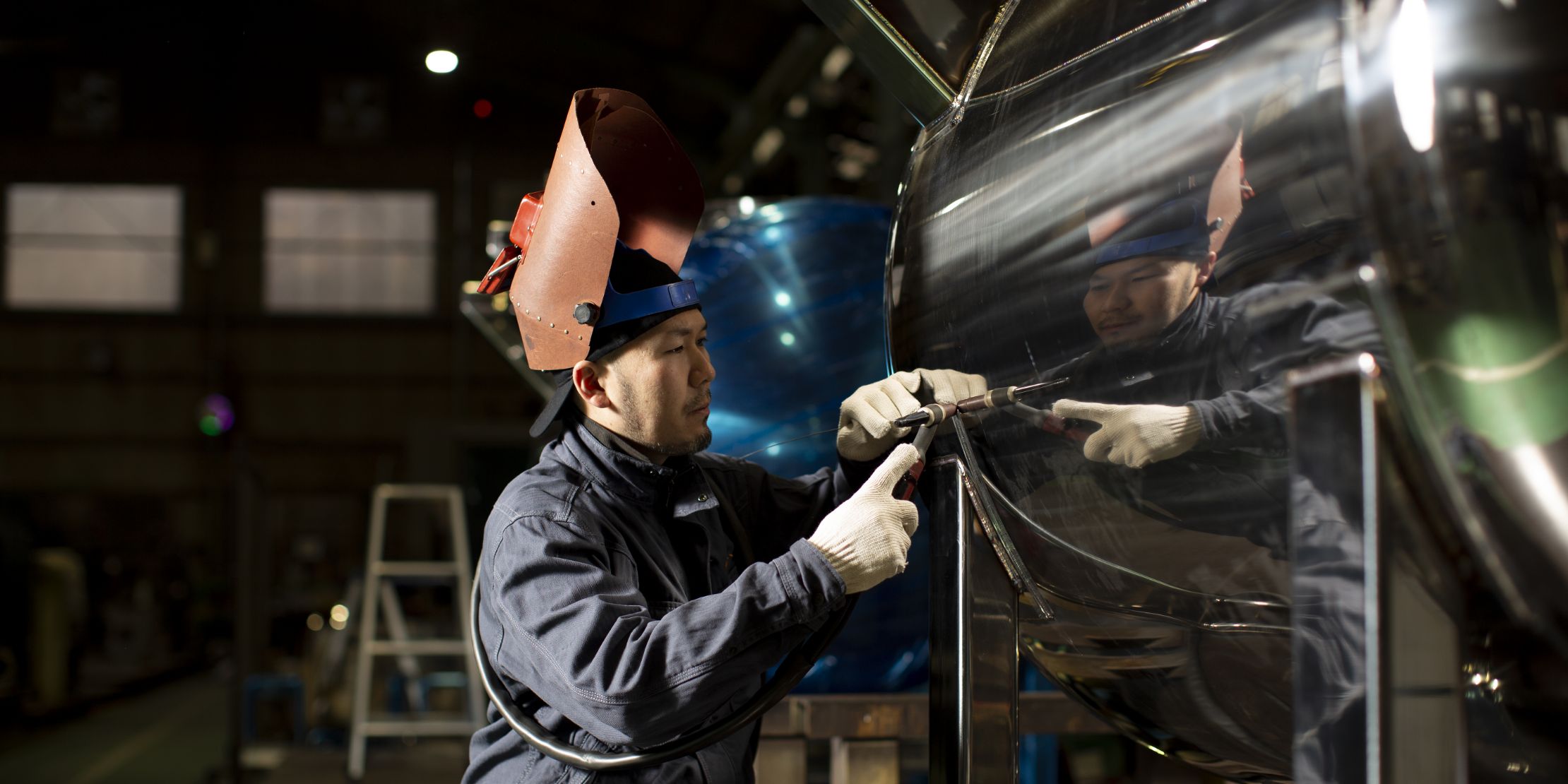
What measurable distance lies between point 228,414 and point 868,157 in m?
7.17

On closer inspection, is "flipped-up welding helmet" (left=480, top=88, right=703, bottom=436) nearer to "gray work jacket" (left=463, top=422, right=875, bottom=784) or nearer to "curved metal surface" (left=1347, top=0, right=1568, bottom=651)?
"gray work jacket" (left=463, top=422, right=875, bottom=784)

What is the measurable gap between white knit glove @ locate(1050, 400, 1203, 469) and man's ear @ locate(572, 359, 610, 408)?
62cm

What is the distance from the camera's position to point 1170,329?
2.80ft

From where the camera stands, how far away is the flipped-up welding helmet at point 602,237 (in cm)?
129

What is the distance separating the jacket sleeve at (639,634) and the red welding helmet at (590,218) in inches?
10.0

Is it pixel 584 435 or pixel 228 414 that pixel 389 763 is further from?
pixel 228 414

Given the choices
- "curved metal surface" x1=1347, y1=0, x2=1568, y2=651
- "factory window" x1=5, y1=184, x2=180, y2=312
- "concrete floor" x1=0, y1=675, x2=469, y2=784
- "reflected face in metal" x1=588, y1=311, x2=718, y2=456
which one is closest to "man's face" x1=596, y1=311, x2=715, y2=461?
"reflected face in metal" x1=588, y1=311, x2=718, y2=456

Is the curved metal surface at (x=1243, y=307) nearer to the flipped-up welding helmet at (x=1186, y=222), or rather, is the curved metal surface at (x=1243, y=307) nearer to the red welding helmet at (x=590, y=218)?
the flipped-up welding helmet at (x=1186, y=222)

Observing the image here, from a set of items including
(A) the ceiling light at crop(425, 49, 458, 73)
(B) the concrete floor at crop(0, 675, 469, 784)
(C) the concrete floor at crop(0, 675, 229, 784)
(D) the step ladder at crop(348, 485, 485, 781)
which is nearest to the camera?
(A) the ceiling light at crop(425, 49, 458, 73)

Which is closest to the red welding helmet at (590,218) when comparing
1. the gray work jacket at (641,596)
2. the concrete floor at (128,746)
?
the gray work jacket at (641,596)

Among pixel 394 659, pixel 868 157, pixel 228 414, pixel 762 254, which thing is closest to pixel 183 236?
pixel 228 414

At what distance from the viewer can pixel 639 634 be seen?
116 centimetres

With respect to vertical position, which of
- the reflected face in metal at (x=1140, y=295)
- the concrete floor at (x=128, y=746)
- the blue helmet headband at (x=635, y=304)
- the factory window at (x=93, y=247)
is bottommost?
the concrete floor at (x=128, y=746)

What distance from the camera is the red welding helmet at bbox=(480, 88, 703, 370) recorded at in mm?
1291
